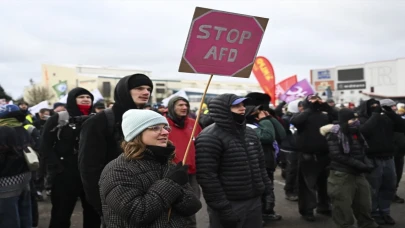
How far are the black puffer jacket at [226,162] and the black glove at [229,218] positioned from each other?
26 mm

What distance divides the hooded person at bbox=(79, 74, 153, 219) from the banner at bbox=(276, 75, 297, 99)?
38.8 feet

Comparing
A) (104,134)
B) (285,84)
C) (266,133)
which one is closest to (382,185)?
(266,133)

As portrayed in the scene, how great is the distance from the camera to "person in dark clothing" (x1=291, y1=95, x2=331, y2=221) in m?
5.97

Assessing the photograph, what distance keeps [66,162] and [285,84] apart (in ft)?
39.0

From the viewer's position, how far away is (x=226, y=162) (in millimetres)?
3613

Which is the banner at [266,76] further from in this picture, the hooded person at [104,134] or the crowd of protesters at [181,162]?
the hooded person at [104,134]

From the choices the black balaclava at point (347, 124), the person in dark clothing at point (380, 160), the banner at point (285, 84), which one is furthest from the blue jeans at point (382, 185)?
the banner at point (285, 84)

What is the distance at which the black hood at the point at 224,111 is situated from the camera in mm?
3691

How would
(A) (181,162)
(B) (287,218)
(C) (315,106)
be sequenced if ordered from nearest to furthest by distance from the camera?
(A) (181,162), (C) (315,106), (B) (287,218)

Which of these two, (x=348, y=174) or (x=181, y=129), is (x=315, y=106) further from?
(x=181, y=129)

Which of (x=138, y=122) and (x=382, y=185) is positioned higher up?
(x=138, y=122)

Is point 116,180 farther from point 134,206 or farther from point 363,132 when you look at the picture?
point 363,132

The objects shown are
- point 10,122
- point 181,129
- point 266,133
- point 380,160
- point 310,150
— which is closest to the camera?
point 10,122

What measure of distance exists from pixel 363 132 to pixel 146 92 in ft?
11.9
